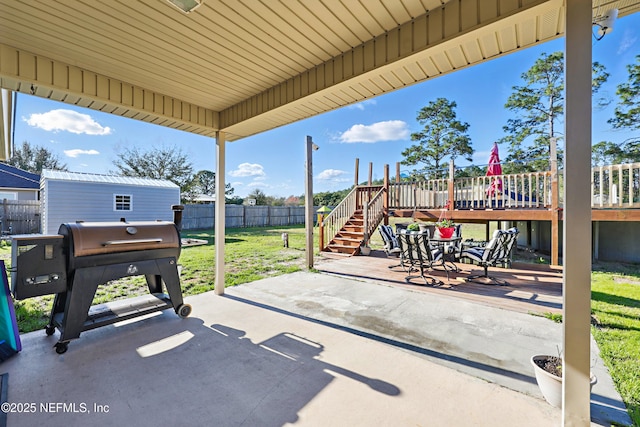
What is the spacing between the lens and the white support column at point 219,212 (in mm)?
4625

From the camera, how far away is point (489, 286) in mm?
4992

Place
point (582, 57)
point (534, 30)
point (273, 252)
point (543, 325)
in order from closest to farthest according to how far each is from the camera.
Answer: point (582, 57) < point (534, 30) < point (543, 325) < point (273, 252)

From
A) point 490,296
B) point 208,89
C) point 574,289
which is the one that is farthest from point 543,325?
point 208,89

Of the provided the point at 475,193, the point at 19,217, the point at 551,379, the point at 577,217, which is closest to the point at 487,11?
the point at 577,217

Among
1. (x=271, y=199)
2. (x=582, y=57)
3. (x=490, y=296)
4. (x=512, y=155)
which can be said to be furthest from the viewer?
(x=271, y=199)

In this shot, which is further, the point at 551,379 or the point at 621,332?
the point at 621,332

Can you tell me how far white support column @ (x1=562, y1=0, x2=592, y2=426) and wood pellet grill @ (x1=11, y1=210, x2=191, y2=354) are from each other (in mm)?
3714

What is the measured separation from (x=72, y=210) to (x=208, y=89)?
12058 millimetres

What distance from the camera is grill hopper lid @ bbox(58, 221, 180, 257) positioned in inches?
110

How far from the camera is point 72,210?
38.6 feet

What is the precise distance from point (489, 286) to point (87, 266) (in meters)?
5.79

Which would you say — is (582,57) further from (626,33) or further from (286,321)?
(626,33)

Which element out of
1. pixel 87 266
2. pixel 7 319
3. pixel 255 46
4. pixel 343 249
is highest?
pixel 255 46

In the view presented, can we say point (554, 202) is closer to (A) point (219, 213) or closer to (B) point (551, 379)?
(B) point (551, 379)
